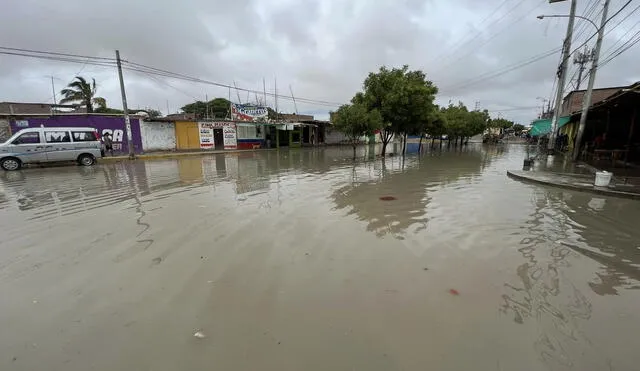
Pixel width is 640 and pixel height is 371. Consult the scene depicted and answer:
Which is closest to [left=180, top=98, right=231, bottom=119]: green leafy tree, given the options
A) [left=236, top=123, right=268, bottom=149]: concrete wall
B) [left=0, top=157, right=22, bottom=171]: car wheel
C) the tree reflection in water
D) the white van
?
[left=236, top=123, right=268, bottom=149]: concrete wall

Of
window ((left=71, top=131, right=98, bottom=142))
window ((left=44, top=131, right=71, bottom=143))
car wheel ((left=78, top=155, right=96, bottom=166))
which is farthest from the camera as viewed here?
car wheel ((left=78, top=155, right=96, bottom=166))

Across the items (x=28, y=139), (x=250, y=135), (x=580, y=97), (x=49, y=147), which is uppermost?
(x=580, y=97)

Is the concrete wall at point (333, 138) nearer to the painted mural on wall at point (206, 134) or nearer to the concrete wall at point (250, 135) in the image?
the concrete wall at point (250, 135)

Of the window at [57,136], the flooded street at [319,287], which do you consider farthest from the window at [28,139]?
the flooded street at [319,287]

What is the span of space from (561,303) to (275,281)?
3.32 m

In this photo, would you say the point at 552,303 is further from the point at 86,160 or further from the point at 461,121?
the point at 461,121

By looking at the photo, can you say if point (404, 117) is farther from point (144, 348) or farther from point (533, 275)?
point (144, 348)

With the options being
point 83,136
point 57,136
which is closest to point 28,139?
point 57,136

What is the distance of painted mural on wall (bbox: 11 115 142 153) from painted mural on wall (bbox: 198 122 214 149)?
511 cm

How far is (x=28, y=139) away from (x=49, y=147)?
826 mm

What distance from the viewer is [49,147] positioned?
49.3 ft

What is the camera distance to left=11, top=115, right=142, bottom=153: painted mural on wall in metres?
19.8

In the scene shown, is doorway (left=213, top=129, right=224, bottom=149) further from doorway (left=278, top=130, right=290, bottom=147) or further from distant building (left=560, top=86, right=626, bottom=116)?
distant building (left=560, top=86, right=626, bottom=116)

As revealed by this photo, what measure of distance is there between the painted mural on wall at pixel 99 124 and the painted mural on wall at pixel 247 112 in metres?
8.88
